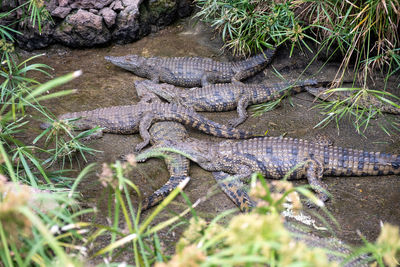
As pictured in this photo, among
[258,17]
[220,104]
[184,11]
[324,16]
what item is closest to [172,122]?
[220,104]

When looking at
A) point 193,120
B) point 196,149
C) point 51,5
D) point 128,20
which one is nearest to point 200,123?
point 193,120

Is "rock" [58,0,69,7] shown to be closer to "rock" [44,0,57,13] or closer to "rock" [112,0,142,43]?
"rock" [44,0,57,13]

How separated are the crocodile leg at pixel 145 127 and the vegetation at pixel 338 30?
58.4 inches

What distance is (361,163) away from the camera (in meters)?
3.79

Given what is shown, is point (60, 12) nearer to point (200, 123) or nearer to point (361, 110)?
point (200, 123)

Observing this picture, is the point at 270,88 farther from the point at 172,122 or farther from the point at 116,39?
the point at 116,39

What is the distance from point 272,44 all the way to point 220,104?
1348 millimetres

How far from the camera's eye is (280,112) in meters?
4.88

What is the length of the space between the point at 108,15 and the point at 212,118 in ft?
8.28

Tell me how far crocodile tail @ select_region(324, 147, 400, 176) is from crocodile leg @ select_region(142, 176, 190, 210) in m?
1.58

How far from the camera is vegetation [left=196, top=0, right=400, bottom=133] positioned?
4.09 m

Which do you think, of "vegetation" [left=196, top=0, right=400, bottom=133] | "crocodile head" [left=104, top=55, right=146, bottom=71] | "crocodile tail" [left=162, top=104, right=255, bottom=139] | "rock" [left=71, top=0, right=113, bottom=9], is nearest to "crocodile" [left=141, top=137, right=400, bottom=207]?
"crocodile tail" [left=162, top=104, right=255, bottom=139]

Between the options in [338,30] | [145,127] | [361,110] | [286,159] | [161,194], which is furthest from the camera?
[145,127]

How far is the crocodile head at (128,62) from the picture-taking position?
5777 millimetres
